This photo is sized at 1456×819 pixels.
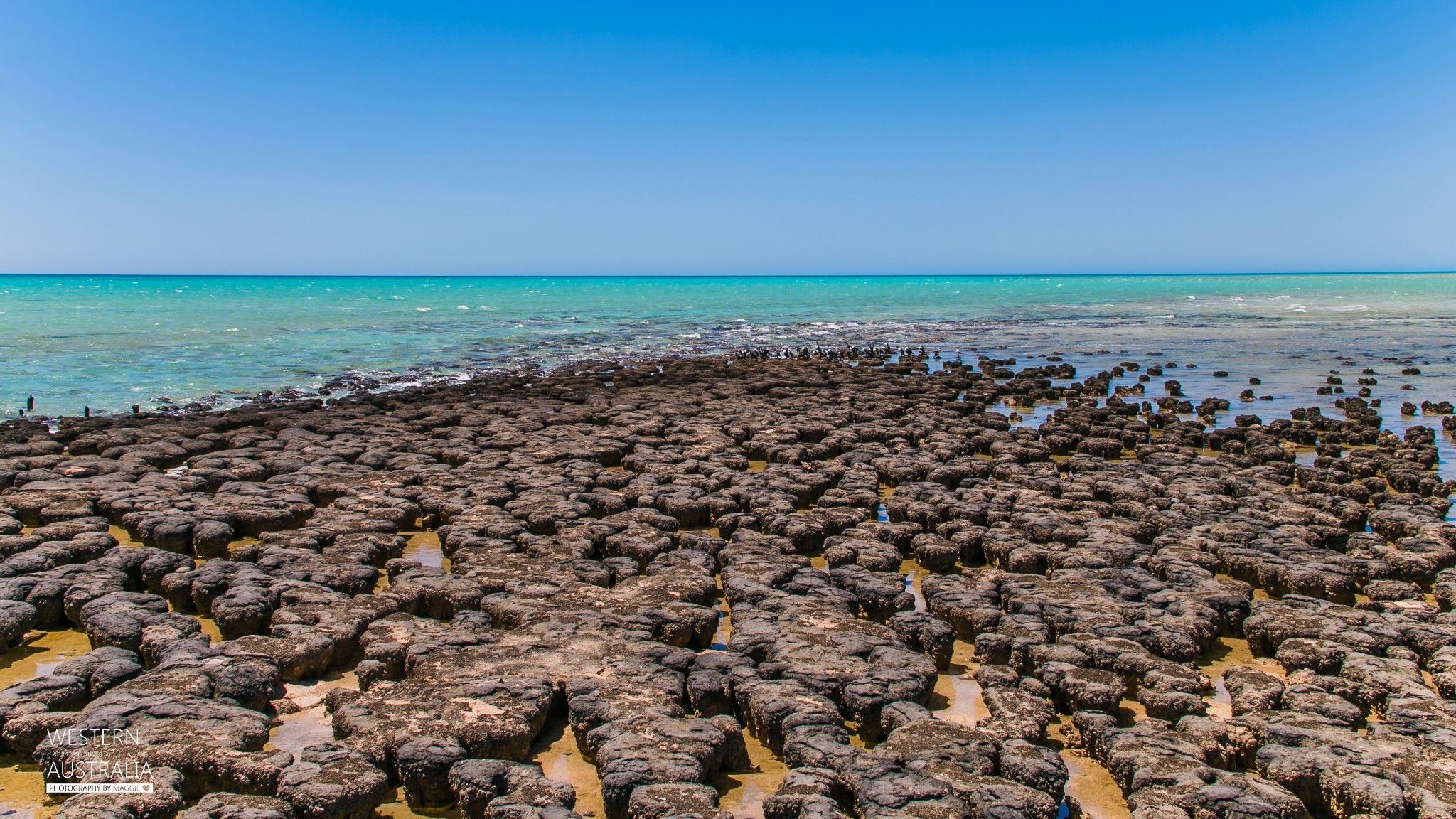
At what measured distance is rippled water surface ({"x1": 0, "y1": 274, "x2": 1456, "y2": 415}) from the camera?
29953mm

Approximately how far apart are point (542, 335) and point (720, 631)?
4145 centimetres

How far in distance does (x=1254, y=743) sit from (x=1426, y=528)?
690 centimetres

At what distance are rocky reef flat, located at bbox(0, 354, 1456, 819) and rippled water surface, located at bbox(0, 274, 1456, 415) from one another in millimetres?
14350

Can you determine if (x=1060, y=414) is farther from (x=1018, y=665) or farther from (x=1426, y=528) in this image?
(x=1018, y=665)

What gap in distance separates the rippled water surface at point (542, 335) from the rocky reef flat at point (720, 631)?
14.3m

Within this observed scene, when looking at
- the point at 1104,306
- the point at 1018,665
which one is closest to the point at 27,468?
the point at 1018,665

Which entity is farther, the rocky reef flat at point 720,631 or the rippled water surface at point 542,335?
the rippled water surface at point 542,335

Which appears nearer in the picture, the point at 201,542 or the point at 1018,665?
the point at 1018,665

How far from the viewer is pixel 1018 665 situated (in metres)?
7.76

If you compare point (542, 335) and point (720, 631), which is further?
point (542, 335)

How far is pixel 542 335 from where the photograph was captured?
1919 inches

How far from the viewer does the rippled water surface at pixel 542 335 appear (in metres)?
30.0

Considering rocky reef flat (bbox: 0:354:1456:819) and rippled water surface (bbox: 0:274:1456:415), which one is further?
rippled water surface (bbox: 0:274:1456:415)

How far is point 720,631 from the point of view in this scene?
885 centimetres
